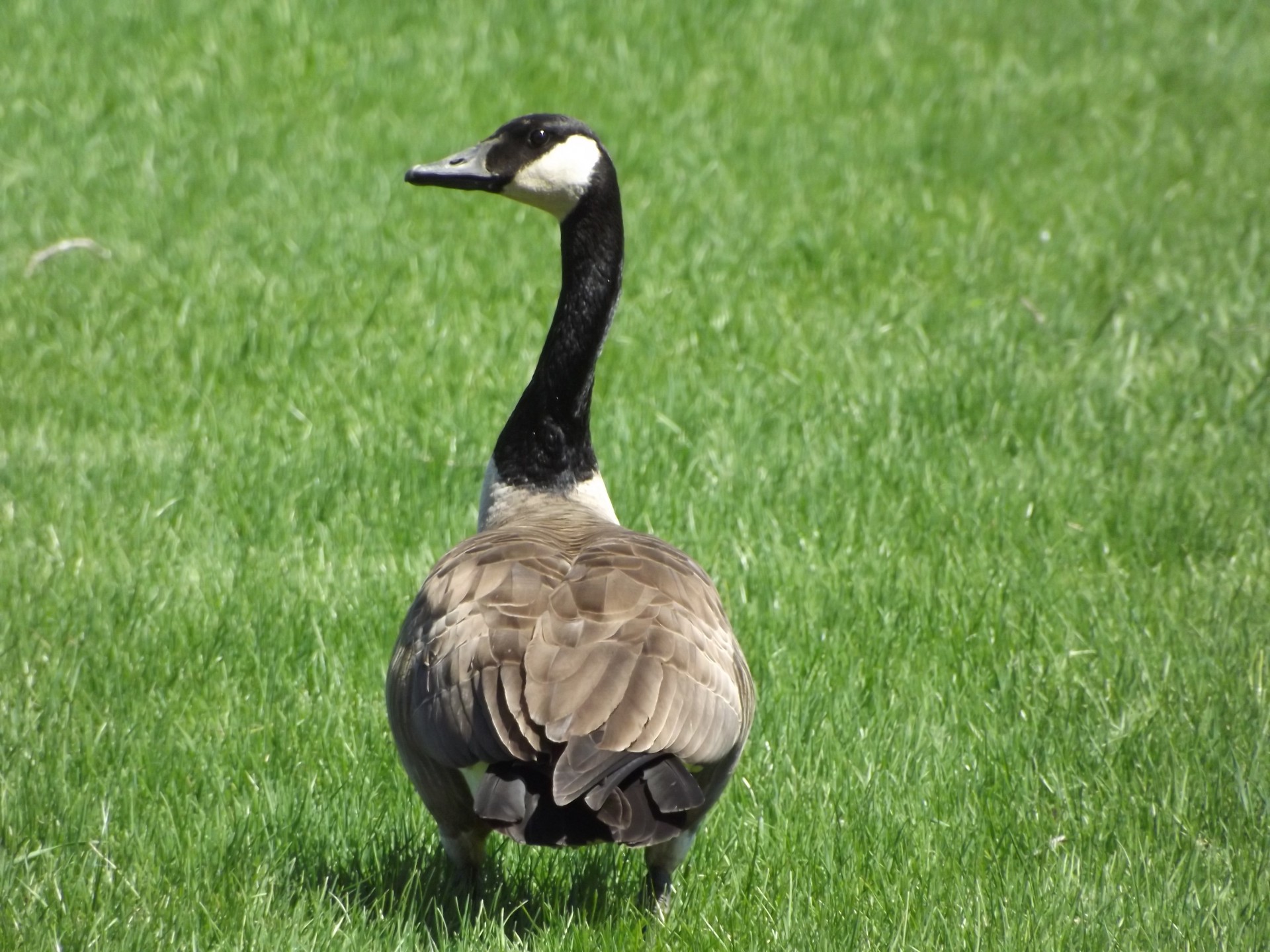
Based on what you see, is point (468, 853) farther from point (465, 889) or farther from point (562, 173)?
point (562, 173)

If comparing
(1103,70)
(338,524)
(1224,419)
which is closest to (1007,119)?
(1103,70)

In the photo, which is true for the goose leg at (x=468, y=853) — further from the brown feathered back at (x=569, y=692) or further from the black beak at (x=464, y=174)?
the black beak at (x=464, y=174)

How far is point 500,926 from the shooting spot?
341 centimetres

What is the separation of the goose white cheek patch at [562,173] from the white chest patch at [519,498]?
34.1 inches

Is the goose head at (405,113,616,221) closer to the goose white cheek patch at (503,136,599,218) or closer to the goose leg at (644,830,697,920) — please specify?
the goose white cheek patch at (503,136,599,218)

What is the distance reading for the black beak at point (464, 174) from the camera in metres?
4.38

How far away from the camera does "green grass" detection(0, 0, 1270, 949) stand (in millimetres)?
3865

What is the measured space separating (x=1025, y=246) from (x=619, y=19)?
4.33 m

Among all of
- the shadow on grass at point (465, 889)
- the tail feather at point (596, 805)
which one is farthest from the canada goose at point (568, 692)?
the shadow on grass at point (465, 889)

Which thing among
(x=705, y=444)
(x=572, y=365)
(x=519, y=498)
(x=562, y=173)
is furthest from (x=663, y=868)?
(x=705, y=444)

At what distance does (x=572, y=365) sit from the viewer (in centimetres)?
451

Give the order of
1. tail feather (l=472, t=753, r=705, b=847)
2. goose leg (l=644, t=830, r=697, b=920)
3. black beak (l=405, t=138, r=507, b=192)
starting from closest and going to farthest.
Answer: tail feather (l=472, t=753, r=705, b=847), goose leg (l=644, t=830, r=697, b=920), black beak (l=405, t=138, r=507, b=192)

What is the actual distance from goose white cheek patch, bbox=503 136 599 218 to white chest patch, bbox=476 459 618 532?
0.87 m

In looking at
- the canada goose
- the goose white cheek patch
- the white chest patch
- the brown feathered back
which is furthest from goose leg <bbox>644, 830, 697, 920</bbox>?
the goose white cheek patch
